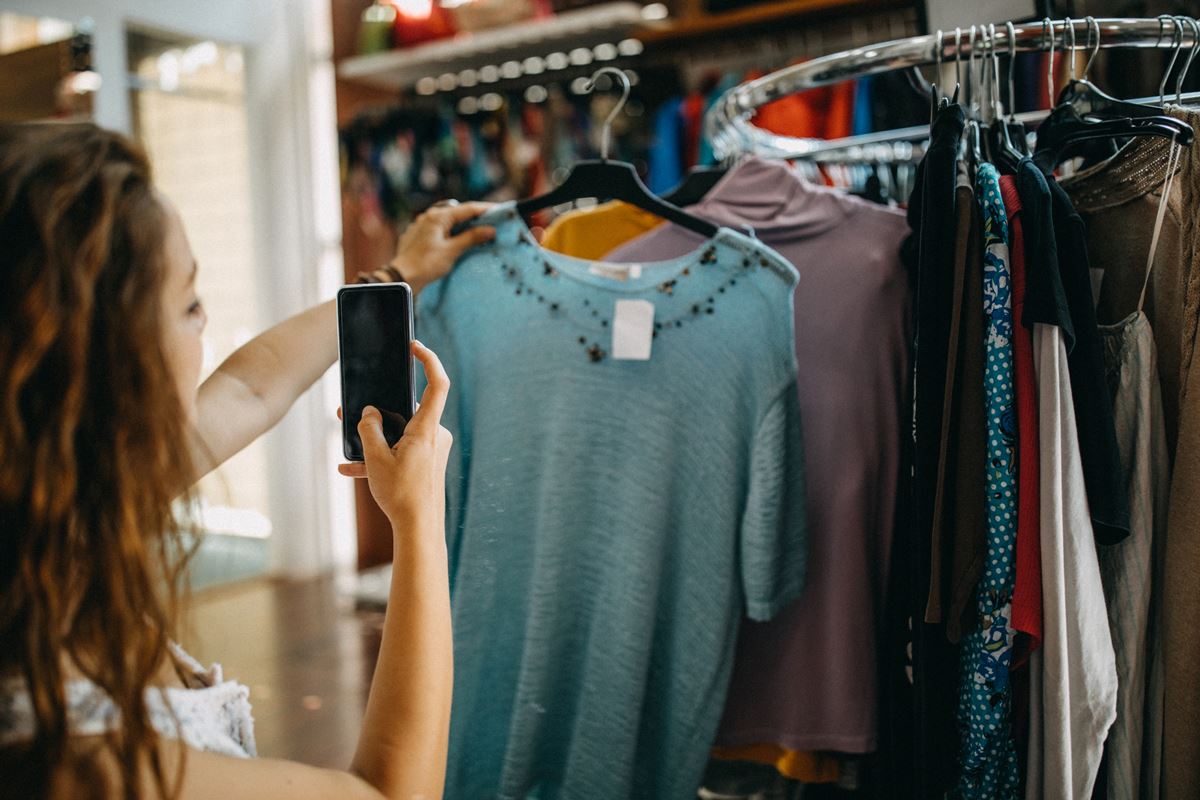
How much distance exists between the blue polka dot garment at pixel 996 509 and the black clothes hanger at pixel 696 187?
1.70ft

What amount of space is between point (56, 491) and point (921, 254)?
788 millimetres

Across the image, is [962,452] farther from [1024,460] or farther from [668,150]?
[668,150]

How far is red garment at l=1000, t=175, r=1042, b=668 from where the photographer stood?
917 mm

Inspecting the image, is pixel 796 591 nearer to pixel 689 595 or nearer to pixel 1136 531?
pixel 689 595

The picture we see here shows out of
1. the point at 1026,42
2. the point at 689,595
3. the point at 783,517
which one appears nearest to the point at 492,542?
the point at 689,595

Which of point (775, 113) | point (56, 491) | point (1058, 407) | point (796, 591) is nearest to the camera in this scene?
point (56, 491)

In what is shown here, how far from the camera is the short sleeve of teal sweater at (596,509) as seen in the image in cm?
115

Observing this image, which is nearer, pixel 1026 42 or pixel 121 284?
pixel 121 284

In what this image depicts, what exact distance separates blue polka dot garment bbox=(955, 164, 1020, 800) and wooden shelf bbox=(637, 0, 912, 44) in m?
2.09

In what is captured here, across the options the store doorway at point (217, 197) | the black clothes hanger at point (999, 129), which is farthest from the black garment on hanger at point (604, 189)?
the store doorway at point (217, 197)

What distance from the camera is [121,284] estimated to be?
24.1 inches

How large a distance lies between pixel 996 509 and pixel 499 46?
2.95 metres

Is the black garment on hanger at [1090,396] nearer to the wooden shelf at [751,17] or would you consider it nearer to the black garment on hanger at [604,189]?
the black garment on hanger at [604,189]

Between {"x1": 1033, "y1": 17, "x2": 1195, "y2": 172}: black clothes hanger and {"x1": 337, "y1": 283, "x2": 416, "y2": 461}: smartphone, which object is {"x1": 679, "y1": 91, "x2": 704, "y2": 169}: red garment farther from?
{"x1": 337, "y1": 283, "x2": 416, "y2": 461}: smartphone
